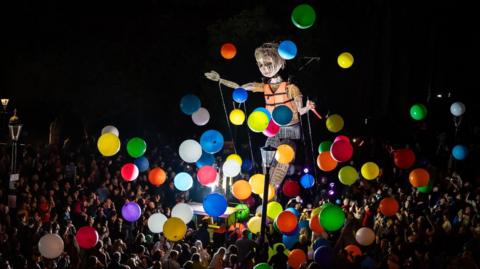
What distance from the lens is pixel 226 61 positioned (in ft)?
56.2

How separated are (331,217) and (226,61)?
Result: 1009cm

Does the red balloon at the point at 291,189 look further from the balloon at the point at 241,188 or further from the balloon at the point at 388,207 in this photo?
the balloon at the point at 388,207

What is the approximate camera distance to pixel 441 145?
14.6m

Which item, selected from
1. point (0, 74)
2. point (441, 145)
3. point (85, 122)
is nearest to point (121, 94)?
point (85, 122)

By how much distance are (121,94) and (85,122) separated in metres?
1.80

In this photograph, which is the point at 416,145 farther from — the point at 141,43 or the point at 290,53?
the point at 141,43

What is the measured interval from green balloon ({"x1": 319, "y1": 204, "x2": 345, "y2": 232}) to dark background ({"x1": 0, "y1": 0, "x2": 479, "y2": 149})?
8630mm

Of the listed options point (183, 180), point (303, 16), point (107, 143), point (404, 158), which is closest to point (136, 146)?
point (107, 143)

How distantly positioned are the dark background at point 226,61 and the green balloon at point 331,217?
863cm

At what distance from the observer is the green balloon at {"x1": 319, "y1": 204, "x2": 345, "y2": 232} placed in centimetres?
790

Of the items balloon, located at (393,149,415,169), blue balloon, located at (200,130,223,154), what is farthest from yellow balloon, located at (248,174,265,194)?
balloon, located at (393,149,415,169)

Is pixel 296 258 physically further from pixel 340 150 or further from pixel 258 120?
pixel 258 120

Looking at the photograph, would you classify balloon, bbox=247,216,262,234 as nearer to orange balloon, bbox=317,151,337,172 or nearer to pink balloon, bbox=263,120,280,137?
orange balloon, bbox=317,151,337,172

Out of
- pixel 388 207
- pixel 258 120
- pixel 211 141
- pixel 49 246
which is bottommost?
pixel 49 246
